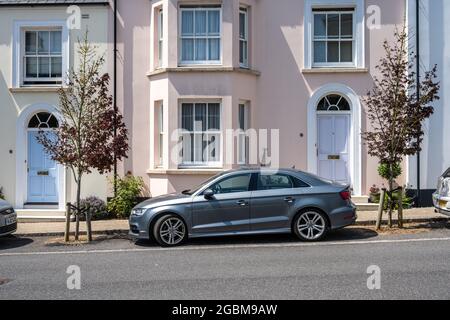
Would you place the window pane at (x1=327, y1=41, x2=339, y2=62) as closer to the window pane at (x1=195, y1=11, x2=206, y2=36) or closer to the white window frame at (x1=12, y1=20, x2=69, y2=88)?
the window pane at (x1=195, y1=11, x2=206, y2=36)

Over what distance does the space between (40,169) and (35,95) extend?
2.18 metres

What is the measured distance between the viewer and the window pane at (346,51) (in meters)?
15.9

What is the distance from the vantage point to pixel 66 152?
12.4 metres

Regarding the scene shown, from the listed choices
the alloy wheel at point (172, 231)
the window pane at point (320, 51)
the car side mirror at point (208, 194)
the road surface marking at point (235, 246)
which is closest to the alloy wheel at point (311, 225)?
the road surface marking at point (235, 246)

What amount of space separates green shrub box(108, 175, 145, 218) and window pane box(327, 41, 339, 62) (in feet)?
21.8

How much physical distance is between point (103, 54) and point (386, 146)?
27.1 ft

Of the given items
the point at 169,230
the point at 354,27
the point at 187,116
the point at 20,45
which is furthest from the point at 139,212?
the point at 354,27

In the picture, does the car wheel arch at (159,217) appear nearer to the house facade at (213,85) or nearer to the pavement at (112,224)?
the pavement at (112,224)

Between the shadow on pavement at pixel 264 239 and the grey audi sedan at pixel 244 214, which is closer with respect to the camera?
the grey audi sedan at pixel 244 214

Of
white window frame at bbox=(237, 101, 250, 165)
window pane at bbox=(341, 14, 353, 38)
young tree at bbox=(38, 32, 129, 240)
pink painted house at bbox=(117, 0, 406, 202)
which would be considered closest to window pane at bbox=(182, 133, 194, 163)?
pink painted house at bbox=(117, 0, 406, 202)

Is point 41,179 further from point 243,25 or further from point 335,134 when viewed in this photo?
point 335,134

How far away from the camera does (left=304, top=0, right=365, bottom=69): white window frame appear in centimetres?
1564

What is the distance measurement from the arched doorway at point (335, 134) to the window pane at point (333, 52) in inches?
32.1

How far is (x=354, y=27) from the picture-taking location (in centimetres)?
1580
